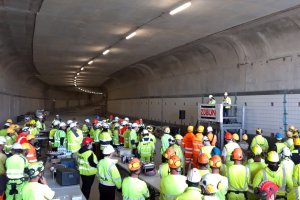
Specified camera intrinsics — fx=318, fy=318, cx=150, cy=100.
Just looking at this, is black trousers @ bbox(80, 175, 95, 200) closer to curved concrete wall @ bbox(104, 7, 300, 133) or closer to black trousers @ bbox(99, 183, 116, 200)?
black trousers @ bbox(99, 183, 116, 200)

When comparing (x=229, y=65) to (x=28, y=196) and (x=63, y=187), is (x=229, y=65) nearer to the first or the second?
(x=63, y=187)

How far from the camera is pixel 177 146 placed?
966cm

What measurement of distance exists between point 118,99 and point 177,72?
77.8 ft

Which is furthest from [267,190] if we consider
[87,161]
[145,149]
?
[145,149]

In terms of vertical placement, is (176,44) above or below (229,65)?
above

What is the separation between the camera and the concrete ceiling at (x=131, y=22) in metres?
12.2

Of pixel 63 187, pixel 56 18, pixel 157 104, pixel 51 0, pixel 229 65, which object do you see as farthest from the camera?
pixel 157 104

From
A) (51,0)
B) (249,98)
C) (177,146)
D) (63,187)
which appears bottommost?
(63,187)

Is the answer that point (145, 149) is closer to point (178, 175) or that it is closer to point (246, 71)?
point (178, 175)

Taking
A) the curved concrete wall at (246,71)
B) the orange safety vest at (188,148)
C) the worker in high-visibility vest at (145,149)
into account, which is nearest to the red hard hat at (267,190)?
the worker in high-visibility vest at (145,149)

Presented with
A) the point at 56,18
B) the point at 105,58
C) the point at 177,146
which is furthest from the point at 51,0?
the point at 105,58

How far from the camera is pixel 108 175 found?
24.4 feet

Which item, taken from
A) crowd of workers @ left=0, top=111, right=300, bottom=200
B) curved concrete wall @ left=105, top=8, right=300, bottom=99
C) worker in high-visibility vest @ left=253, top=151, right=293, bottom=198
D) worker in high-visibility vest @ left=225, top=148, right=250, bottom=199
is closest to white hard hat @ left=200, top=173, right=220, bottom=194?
crowd of workers @ left=0, top=111, right=300, bottom=200

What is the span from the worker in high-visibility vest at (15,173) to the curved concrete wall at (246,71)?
36.6ft
